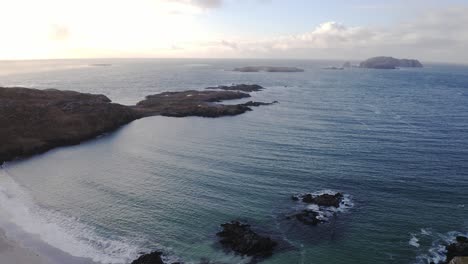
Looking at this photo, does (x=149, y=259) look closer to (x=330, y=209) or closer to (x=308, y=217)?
(x=308, y=217)

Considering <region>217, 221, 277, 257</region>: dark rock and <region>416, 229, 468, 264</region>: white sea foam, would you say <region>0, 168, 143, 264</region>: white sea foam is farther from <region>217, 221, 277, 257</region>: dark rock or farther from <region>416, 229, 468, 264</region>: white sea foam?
<region>416, 229, 468, 264</region>: white sea foam

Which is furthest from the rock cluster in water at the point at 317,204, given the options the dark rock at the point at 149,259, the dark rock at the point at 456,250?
the dark rock at the point at 149,259

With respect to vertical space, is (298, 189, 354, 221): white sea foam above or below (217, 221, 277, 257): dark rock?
above

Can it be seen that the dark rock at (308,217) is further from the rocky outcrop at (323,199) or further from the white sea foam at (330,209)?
the rocky outcrop at (323,199)

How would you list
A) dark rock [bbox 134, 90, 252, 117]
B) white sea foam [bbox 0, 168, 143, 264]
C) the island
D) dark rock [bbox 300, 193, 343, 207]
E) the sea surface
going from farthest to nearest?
dark rock [bbox 134, 90, 252, 117] → the island → dark rock [bbox 300, 193, 343, 207] → the sea surface → white sea foam [bbox 0, 168, 143, 264]

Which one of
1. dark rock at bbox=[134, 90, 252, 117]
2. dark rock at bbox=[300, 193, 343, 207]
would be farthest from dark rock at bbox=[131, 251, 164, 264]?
dark rock at bbox=[134, 90, 252, 117]

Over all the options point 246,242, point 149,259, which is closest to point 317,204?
point 246,242
